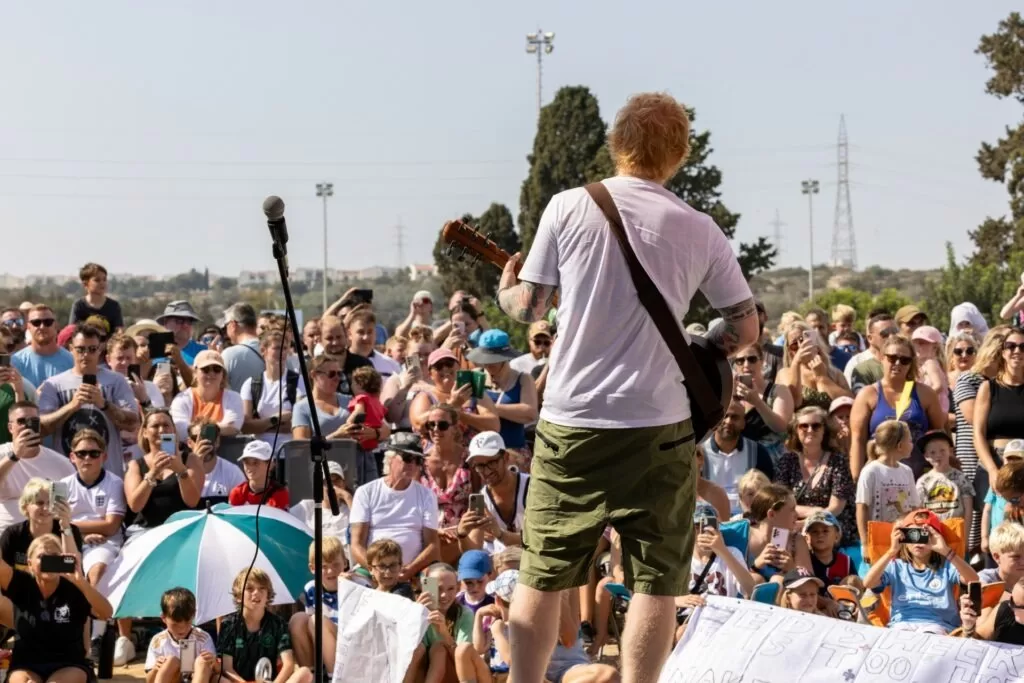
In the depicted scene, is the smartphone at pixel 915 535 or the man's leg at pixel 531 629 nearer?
the man's leg at pixel 531 629

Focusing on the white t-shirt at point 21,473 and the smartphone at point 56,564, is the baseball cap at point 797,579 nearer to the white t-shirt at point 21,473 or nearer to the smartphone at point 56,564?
the smartphone at point 56,564

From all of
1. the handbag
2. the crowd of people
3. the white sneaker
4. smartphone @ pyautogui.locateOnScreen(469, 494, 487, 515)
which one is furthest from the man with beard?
the handbag

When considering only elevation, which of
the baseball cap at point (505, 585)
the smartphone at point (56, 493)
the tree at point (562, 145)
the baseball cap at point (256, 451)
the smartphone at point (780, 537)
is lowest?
the baseball cap at point (505, 585)

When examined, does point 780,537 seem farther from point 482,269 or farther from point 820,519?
point 482,269

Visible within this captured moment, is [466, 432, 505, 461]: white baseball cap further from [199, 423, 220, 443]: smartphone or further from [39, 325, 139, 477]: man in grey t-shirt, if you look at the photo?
[39, 325, 139, 477]: man in grey t-shirt

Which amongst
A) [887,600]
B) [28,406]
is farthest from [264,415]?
[887,600]

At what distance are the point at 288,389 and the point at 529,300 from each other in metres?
7.17

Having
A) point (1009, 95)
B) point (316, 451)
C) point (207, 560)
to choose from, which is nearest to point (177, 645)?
point (207, 560)

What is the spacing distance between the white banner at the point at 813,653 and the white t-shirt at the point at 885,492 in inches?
103

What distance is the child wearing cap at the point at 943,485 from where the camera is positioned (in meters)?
9.67

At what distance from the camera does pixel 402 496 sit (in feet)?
30.7

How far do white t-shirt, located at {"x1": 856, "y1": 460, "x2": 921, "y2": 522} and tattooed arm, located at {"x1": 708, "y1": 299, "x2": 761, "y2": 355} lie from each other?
5378 mm

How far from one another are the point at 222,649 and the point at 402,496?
4.92 ft

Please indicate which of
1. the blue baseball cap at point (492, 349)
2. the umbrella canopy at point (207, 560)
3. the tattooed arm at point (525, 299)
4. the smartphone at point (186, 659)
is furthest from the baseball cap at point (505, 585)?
the tattooed arm at point (525, 299)
